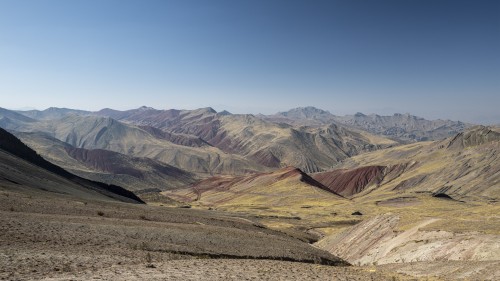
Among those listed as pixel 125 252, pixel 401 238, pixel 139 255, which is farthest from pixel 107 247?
pixel 401 238

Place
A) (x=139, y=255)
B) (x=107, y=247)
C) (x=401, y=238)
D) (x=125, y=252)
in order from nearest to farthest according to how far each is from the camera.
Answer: (x=139, y=255), (x=125, y=252), (x=107, y=247), (x=401, y=238)

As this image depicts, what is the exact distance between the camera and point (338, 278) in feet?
80.5

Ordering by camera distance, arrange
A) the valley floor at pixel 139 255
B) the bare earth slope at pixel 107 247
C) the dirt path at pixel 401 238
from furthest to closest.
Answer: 1. the dirt path at pixel 401 238
2. the valley floor at pixel 139 255
3. the bare earth slope at pixel 107 247

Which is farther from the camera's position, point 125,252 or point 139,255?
point 125,252

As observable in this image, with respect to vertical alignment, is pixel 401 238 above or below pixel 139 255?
below

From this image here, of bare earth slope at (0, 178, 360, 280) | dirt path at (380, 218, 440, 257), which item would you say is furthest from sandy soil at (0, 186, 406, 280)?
dirt path at (380, 218, 440, 257)

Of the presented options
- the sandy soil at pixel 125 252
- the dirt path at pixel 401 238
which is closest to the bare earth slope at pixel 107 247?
the sandy soil at pixel 125 252

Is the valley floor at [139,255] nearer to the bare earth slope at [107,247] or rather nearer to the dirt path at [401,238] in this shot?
the bare earth slope at [107,247]

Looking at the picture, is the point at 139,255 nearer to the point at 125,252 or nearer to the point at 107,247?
the point at 125,252

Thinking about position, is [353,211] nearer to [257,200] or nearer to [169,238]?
[257,200]

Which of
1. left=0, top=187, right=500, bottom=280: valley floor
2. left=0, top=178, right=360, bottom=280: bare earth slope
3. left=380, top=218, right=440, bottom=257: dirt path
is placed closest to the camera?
left=0, top=178, right=360, bottom=280: bare earth slope

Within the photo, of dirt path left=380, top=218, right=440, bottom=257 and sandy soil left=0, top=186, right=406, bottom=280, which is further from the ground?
sandy soil left=0, top=186, right=406, bottom=280

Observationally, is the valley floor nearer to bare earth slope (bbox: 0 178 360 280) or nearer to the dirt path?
bare earth slope (bbox: 0 178 360 280)

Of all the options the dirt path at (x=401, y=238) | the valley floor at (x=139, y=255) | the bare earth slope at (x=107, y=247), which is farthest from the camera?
the dirt path at (x=401, y=238)
